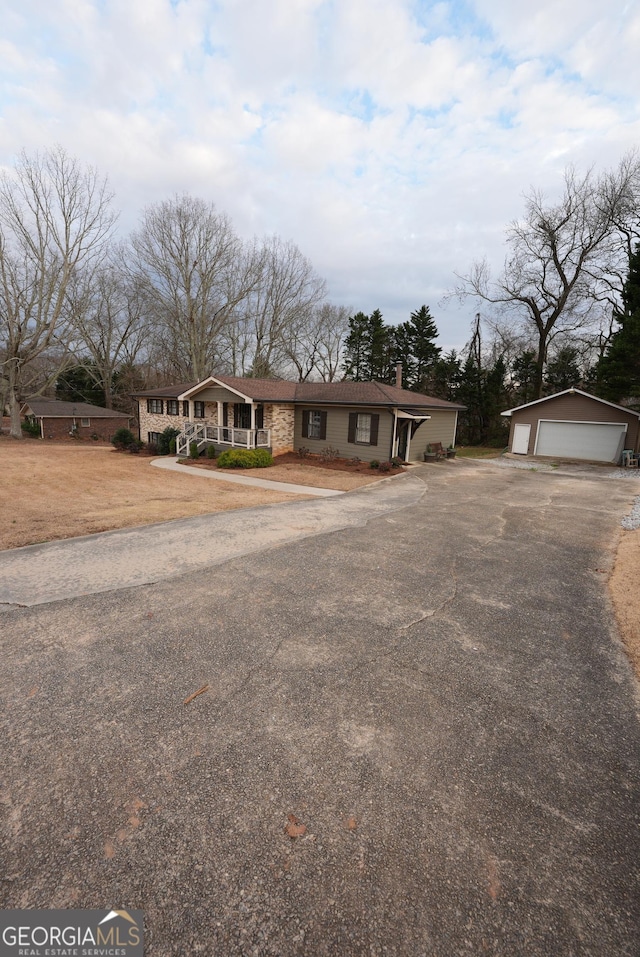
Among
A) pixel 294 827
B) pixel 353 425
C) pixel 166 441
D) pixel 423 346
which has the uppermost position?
pixel 423 346

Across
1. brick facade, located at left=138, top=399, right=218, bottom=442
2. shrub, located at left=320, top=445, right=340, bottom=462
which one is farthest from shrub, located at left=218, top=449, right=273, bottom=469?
brick facade, located at left=138, top=399, right=218, bottom=442

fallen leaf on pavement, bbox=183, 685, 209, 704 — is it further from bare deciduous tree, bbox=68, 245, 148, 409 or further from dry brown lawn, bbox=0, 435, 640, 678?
bare deciduous tree, bbox=68, 245, 148, 409

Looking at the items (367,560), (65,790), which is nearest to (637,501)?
(367,560)

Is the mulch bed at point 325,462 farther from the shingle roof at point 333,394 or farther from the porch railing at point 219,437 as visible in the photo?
the shingle roof at point 333,394

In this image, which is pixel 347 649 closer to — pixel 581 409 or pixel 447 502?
pixel 447 502

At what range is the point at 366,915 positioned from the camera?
6.54 feet

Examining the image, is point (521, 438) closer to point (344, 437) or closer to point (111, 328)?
point (344, 437)

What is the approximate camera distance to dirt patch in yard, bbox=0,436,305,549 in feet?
27.6

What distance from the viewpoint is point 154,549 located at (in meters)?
7.09

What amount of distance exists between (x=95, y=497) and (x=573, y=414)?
71.9ft

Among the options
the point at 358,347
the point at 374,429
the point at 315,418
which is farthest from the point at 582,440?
the point at 358,347

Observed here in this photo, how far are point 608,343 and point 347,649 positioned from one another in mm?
32881

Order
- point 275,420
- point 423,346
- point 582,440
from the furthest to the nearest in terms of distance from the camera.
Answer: point 423,346
point 582,440
point 275,420

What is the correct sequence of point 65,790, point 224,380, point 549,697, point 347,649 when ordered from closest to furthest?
point 65,790, point 549,697, point 347,649, point 224,380
